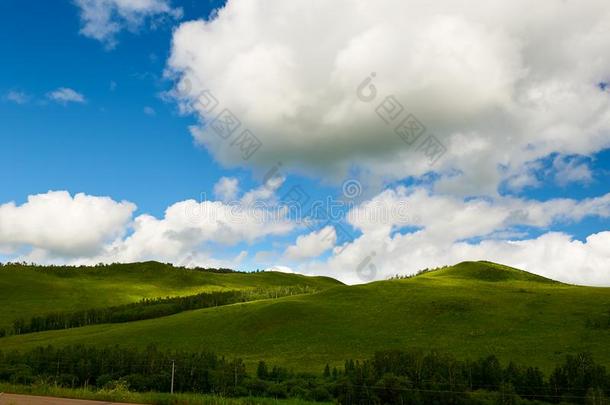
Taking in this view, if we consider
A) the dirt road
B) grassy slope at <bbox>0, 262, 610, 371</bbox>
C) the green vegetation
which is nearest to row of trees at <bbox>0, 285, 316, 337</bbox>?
grassy slope at <bbox>0, 262, 610, 371</bbox>

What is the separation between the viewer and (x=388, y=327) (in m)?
77.9

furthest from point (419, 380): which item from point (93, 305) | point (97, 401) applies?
point (93, 305)

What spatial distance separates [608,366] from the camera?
1988 inches

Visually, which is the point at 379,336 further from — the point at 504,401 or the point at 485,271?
the point at 485,271

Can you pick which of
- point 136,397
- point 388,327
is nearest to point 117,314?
point 388,327

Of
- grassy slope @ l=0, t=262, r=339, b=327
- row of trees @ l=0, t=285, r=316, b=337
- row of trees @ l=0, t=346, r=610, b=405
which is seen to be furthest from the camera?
grassy slope @ l=0, t=262, r=339, b=327

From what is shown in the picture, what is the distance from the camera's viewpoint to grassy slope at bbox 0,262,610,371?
63469 mm

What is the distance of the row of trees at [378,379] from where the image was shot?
101 feet

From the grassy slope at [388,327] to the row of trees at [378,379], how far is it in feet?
60.7

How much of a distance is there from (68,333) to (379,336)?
63.3 m

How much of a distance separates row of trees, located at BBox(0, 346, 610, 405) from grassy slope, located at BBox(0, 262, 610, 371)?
60.7ft

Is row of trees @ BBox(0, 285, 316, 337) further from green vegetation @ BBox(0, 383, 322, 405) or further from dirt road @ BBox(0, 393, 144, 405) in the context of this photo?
dirt road @ BBox(0, 393, 144, 405)

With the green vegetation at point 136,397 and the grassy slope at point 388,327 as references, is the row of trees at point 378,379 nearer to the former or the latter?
the green vegetation at point 136,397

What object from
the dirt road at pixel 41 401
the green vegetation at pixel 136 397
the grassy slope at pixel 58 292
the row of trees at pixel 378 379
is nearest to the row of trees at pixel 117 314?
the grassy slope at pixel 58 292
